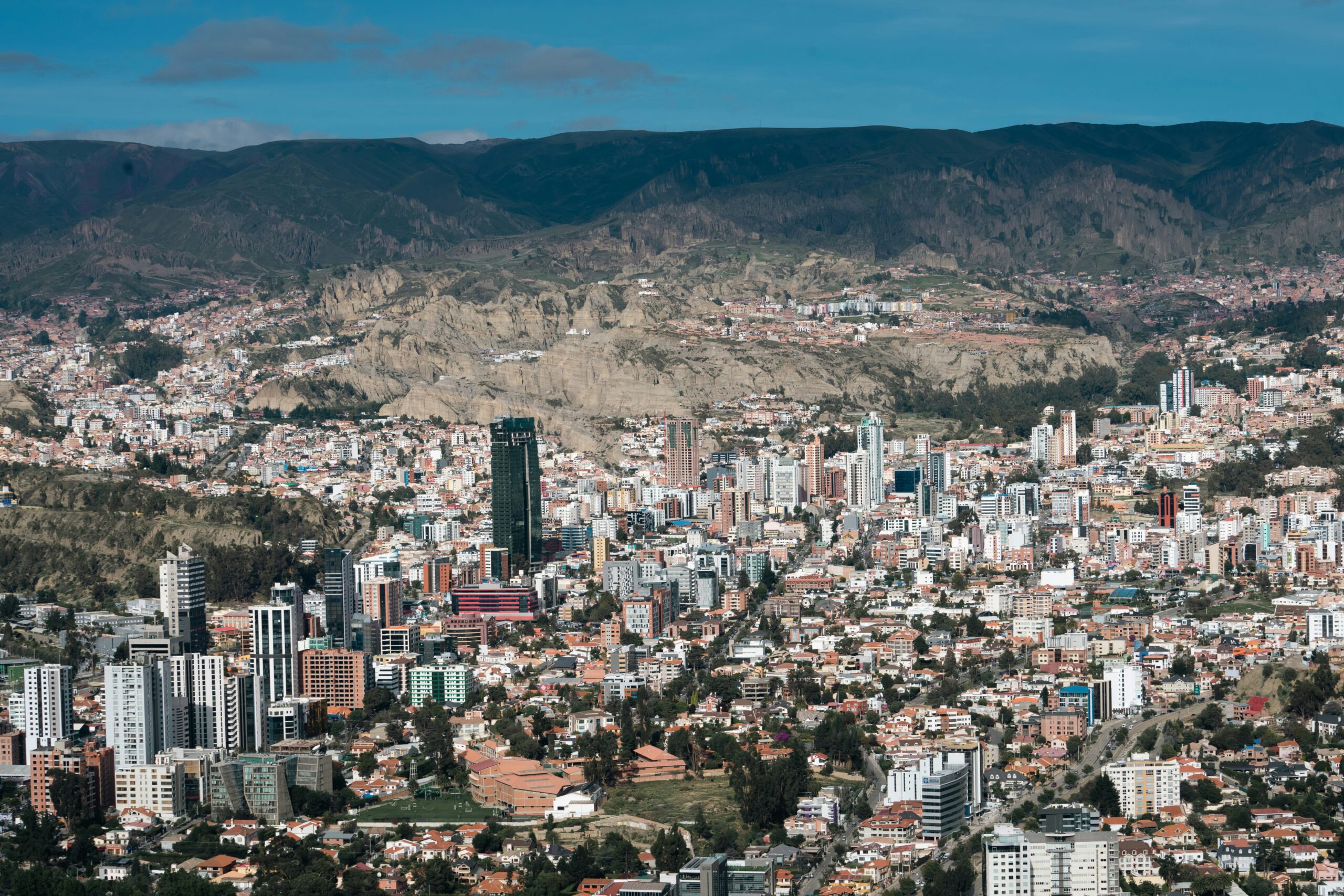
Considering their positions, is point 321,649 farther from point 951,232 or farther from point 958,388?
point 951,232

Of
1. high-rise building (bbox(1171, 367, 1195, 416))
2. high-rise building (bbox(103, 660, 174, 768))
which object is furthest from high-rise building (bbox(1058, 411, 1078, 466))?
high-rise building (bbox(103, 660, 174, 768))

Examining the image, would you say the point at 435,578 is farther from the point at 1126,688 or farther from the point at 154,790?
the point at 154,790

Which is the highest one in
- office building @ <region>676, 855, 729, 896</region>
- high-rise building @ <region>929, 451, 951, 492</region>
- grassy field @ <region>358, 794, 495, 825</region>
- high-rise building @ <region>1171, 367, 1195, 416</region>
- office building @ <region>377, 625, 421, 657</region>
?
high-rise building @ <region>1171, 367, 1195, 416</region>

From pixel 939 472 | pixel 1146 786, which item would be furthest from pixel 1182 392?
pixel 1146 786

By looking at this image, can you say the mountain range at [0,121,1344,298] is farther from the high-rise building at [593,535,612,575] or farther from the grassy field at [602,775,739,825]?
the grassy field at [602,775,739,825]

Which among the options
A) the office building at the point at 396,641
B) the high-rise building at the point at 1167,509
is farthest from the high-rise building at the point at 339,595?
the high-rise building at the point at 1167,509

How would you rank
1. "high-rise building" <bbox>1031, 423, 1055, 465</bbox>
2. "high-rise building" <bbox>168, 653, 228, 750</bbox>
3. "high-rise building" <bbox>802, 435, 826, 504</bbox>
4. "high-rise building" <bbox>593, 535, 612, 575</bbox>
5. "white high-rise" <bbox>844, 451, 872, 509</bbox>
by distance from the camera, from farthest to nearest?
"high-rise building" <bbox>1031, 423, 1055, 465</bbox>
"high-rise building" <bbox>802, 435, 826, 504</bbox>
"white high-rise" <bbox>844, 451, 872, 509</bbox>
"high-rise building" <bbox>593, 535, 612, 575</bbox>
"high-rise building" <bbox>168, 653, 228, 750</bbox>
